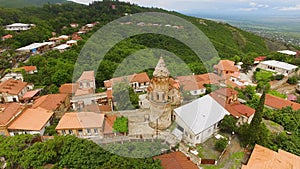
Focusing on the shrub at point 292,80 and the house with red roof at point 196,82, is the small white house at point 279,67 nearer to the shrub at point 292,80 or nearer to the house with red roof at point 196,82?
the shrub at point 292,80

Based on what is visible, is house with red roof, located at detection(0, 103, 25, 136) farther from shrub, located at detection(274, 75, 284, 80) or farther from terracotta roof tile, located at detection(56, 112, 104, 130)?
shrub, located at detection(274, 75, 284, 80)

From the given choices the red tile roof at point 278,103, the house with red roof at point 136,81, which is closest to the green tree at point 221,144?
the red tile roof at point 278,103

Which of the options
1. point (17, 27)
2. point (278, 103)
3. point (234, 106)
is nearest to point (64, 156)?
point (234, 106)

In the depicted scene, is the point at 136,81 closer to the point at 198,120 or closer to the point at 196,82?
the point at 196,82

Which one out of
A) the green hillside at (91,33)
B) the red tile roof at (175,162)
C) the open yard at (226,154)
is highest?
the green hillside at (91,33)

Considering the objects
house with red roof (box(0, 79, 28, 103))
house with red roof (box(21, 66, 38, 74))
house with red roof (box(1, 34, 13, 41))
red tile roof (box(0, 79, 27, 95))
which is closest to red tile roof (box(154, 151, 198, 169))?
house with red roof (box(0, 79, 28, 103))

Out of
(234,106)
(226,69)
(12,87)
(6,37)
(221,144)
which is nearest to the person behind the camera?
(221,144)
